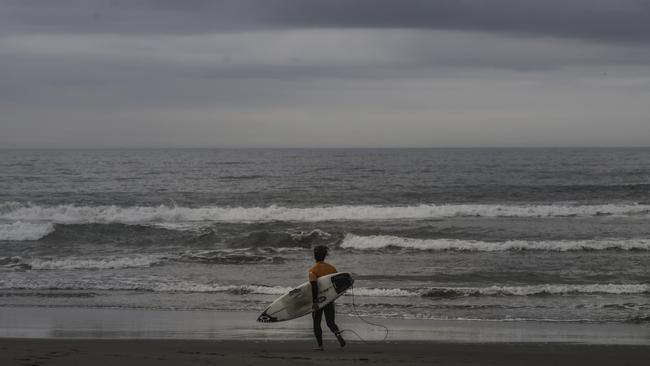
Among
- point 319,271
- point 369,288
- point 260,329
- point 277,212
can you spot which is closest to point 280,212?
point 277,212

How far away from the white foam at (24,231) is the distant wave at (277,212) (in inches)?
158

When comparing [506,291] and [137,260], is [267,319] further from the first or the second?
[137,260]

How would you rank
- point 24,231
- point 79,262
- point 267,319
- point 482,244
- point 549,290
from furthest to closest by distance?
point 24,231, point 482,244, point 79,262, point 549,290, point 267,319

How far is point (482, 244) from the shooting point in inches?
805

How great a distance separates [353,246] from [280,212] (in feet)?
30.3

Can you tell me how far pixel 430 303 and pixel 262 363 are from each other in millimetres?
5706

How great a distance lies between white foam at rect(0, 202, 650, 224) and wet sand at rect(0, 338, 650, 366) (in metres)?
18.7

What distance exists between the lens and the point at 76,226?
79.4 feet

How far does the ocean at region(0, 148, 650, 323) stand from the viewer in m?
13.2

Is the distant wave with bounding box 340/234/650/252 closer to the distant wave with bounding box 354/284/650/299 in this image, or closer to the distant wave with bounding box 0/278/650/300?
the distant wave with bounding box 0/278/650/300

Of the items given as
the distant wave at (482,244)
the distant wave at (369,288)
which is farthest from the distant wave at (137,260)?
the distant wave at (482,244)

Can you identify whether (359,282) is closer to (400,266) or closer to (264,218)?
(400,266)

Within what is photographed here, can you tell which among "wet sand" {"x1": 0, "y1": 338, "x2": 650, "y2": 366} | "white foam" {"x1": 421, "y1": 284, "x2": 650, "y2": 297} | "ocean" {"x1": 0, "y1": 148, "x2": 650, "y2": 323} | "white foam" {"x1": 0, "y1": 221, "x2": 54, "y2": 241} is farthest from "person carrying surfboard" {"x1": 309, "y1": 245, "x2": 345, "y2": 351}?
"white foam" {"x1": 0, "y1": 221, "x2": 54, "y2": 241}

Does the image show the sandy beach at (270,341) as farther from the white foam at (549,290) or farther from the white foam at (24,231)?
the white foam at (24,231)
